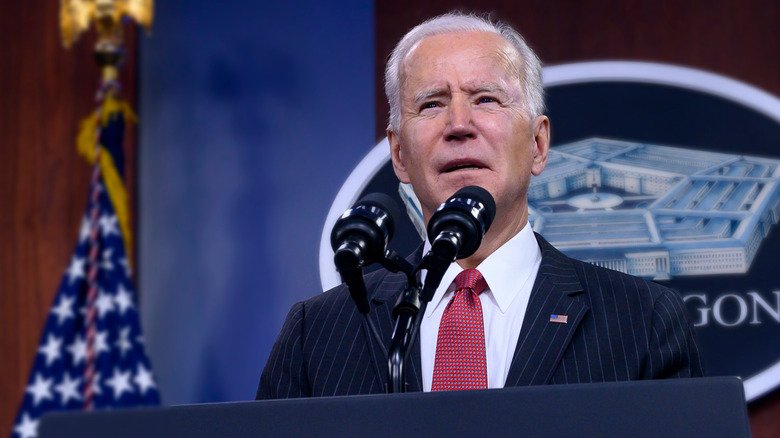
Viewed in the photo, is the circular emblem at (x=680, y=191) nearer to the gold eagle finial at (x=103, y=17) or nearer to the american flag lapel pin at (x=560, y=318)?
the american flag lapel pin at (x=560, y=318)

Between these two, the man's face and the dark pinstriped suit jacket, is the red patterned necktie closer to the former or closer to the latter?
the dark pinstriped suit jacket

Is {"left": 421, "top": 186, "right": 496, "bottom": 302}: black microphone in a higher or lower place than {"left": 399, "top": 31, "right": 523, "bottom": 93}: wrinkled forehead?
lower

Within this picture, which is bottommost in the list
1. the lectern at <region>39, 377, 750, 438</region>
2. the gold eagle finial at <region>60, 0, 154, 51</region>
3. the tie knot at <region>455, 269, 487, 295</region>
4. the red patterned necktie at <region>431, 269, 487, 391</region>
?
Answer: the lectern at <region>39, 377, 750, 438</region>

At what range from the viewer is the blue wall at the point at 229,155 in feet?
7.57

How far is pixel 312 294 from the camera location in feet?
5.73

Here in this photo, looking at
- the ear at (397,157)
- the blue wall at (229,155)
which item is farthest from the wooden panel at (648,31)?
the ear at (397,157)

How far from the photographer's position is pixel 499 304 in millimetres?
1458

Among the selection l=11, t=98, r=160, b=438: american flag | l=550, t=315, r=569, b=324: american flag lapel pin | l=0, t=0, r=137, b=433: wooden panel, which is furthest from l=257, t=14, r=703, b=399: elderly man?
l=0, t=0, r=137, b=433: wooden panel

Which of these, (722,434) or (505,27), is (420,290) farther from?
(505,27)

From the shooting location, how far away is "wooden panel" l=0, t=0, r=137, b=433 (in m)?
3.19

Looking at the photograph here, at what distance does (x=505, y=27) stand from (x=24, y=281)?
2.24 meters

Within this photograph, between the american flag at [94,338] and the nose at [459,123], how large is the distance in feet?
6.02

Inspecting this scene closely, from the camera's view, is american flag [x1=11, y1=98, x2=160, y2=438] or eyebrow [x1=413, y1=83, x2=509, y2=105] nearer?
eyebrow [x1=413, y1=83, x2=509, y2=105]

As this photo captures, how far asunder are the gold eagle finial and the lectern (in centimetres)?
241
